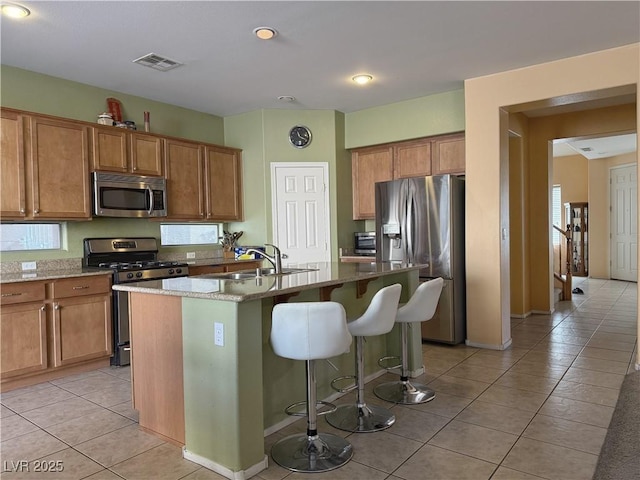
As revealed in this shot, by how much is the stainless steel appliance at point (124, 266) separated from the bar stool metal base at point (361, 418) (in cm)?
221

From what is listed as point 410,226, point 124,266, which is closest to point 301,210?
point 410,226

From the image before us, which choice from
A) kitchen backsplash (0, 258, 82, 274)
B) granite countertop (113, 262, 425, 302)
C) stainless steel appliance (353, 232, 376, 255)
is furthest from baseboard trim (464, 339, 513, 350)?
kitchen backsplash (0, 258, 82, 274)

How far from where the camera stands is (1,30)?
3.18 metres

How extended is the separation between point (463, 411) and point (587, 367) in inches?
61.3

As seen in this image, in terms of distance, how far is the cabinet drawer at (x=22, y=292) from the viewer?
11.0ft

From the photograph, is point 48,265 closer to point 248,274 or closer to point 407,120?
point 248,274

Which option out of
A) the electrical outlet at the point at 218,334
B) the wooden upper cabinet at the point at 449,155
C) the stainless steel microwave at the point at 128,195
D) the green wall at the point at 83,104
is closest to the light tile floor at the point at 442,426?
the electrical outlet at the point at 218,334

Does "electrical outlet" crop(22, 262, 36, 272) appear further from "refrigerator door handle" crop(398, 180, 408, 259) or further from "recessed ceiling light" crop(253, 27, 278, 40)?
"refrigerator door handle" crop(398, 180, 408, 259)

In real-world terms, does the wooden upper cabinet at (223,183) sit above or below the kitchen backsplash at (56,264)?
above

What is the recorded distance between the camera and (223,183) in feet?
18.1

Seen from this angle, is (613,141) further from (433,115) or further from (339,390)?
(339,390)

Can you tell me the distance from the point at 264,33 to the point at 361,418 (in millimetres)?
2798

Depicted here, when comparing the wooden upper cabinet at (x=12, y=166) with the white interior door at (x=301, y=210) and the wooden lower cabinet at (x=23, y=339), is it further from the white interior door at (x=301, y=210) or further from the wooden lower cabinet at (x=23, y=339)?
the white interior door at (x=301, y=210)

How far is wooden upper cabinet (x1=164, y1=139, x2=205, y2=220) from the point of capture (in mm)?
4906
